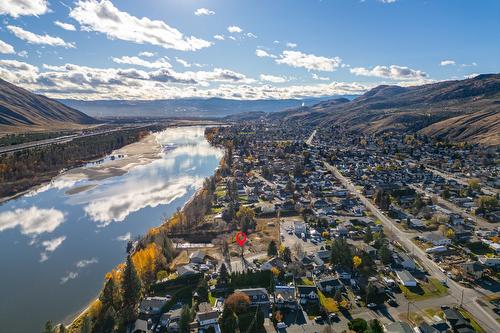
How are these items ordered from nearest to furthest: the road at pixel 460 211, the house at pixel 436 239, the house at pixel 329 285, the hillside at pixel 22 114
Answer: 1. the house at pixel 329 285
2. the house at pixel 436 239
3. the road at pixel 460 211
4. the hillside at pixel 22 114

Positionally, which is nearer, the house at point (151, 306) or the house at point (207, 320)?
the house at point (207, 320)

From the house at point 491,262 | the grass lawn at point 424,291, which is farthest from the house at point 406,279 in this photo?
the house at point 491,262

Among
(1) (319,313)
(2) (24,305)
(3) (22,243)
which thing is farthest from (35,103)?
(1) (319,313)

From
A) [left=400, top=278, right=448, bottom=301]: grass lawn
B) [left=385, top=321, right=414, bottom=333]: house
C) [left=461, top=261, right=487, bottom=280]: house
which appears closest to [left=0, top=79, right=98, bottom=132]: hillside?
[left=400, top=278, right=448, bottom=301]: grass lawn

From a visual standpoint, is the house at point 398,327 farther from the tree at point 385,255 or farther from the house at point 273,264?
→ the house at point 273,264

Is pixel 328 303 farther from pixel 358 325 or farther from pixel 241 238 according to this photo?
pixel 241 238
